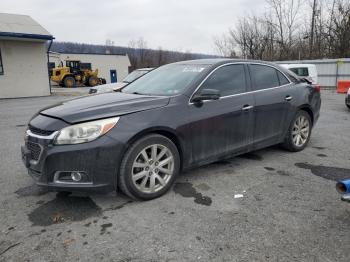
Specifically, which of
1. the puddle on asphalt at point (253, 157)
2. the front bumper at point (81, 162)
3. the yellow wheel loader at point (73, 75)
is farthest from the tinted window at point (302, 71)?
the yellow wheel loader at point (73, 75)

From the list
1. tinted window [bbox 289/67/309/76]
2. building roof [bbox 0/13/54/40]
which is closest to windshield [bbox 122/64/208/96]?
tinted window [bbox 289/67/309/76]

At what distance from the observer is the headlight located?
121 inches

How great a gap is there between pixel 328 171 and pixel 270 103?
1.26m

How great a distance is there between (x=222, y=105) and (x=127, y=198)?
1687 millimetres

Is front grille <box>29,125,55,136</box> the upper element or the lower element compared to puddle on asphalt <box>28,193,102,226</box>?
upper

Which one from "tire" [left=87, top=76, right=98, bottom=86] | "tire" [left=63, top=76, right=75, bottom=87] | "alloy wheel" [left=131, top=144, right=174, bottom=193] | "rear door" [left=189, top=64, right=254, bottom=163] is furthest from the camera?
"tire" [left=87, top=76, right=98, bottom=86]

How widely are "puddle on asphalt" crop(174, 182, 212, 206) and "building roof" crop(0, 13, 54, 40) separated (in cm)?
1743

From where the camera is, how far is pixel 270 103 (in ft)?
15.2

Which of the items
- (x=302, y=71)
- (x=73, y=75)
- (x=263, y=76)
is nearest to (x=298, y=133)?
(x=263, y=76)

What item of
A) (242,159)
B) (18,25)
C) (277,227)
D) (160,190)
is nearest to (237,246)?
(277,227)

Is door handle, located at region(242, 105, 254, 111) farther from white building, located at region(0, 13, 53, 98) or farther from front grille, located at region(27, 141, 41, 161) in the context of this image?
white building, located at region(0, 13, 53, 98)

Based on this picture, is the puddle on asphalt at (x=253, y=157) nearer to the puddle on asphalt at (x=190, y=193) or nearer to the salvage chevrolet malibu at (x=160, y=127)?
the salvage chevrolet malibu at (x=160, y=127)

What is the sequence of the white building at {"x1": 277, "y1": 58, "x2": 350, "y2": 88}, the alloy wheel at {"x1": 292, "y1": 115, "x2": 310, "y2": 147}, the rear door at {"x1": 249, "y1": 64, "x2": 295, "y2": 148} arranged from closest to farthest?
the rear door at {"x1": 249, "y1": 64, "x2": 295, "y2": 148}, the alloy wheel at {"x1": 292, "y1": 115, "x2": 310, "y2": 147}, the white building at {"x1": 277, "y1": 58, "x2": 350, "y2": 88}

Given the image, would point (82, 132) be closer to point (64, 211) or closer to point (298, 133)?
point (64, 211)
